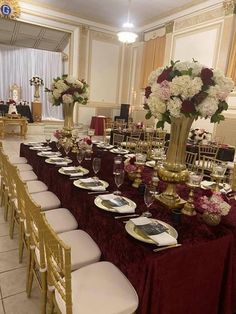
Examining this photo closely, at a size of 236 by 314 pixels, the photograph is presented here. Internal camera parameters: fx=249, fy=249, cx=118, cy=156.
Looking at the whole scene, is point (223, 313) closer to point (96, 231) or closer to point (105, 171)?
point (96, 231)

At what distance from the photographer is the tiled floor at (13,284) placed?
1771 mm

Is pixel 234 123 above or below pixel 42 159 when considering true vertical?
above

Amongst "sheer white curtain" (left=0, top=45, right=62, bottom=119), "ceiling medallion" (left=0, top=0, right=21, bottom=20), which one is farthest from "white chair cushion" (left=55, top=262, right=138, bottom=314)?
"sheer white curtain" (left=0, top=45, right=62, bottom=119)

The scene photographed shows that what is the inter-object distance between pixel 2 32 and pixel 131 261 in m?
11.4

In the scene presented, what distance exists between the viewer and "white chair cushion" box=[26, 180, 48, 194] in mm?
2693

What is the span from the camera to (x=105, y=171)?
2.65 metres

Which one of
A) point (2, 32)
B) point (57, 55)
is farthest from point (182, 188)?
point (57, 55)

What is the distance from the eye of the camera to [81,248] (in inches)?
66.5

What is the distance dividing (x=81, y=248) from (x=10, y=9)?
862cm

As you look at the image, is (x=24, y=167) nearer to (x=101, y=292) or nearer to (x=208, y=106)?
(x=101, y=292)

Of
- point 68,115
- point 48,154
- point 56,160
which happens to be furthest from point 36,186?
point 68,115

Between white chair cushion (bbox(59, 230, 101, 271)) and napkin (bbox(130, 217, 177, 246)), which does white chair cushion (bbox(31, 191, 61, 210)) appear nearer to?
white chair cushion (bbox(59, 230, 101, 271))

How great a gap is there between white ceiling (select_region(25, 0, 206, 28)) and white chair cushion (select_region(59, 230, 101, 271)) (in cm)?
769

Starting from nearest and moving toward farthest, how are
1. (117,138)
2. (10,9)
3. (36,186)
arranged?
(36,186), (117,138), (10,9)
